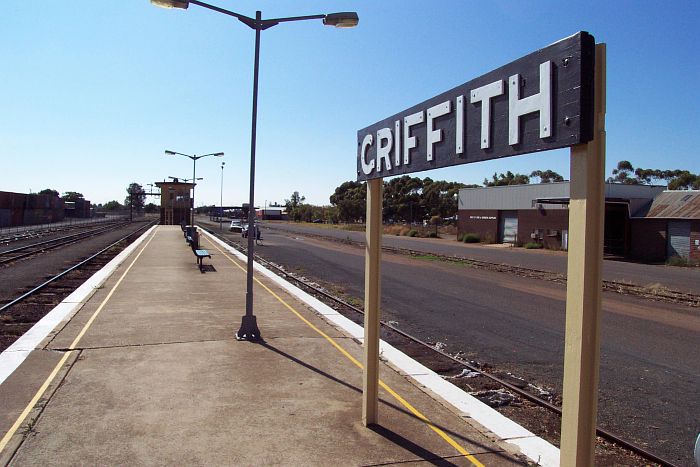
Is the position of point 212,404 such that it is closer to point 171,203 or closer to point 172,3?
point 172,3

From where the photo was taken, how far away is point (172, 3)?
8133 mm

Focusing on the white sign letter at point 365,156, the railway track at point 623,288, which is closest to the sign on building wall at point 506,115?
the white sign letter at point 365,156

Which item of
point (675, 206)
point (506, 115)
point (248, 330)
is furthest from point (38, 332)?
point (675, 206)

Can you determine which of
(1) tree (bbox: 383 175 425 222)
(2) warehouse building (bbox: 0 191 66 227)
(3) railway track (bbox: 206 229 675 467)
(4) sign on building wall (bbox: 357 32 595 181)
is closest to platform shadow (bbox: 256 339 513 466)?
(3) railway track (bbox: 206 229 675 467)

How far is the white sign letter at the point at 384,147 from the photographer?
5000mm

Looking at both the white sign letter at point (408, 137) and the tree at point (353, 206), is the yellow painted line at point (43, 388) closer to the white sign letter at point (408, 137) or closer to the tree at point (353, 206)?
the white sign letter at point (408, 137)

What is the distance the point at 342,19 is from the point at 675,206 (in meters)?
33.7

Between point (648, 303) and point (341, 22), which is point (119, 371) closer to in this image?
point (341, 22)

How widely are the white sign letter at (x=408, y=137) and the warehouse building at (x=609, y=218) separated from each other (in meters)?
31.4

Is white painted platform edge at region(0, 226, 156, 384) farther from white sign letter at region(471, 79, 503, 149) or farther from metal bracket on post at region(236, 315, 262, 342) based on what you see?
white sign letter at region(471, 79, 503, 149)

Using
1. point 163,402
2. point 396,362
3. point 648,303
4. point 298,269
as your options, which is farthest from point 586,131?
point 298,269

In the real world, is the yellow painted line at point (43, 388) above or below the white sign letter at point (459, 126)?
below

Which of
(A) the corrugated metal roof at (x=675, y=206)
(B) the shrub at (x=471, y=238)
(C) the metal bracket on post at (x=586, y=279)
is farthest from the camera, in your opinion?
(B) the shrub at (x=471, y=238)

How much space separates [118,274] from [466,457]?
51.2 feet
